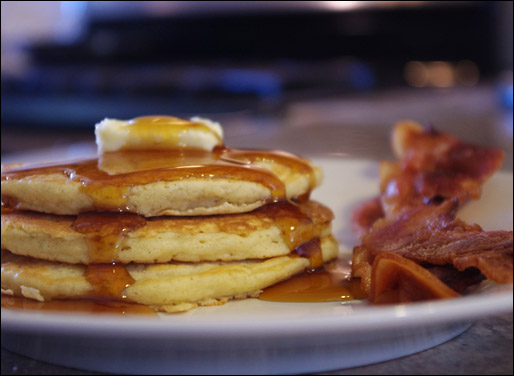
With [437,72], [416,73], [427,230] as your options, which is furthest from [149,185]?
[437,72]

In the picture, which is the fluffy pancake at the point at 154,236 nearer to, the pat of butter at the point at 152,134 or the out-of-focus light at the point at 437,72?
the pat of butter at the point at 152,134

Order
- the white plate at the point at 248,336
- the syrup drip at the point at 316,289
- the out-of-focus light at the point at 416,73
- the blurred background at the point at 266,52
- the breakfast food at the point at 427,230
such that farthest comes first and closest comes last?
the out-of-focus light at the point at 416,73
the blurred background at the point at 266,52
the syrup drip at the point at 316,289
the breakfast food at the point at 427,230
the white plate at the point at 248,336

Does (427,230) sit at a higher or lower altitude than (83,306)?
higher

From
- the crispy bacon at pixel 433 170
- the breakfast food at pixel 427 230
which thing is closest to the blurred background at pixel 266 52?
the crispy bacon at pixel 433 170

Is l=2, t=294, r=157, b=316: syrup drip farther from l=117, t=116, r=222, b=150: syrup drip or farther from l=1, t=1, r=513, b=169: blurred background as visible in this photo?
l=1, t=1, r=513, b=169: blurred background

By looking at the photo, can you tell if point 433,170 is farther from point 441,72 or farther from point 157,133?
point 441,72

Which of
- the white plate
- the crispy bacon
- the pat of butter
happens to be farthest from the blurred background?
the white plate
